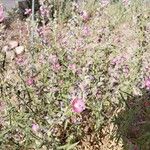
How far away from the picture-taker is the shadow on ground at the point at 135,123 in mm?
3756

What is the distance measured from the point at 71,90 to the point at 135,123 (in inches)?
34.2

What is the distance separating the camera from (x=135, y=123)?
4172 mm

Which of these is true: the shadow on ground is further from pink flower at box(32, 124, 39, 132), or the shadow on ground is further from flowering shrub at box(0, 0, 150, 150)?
pink flower at box(32, 124, 39, 132)

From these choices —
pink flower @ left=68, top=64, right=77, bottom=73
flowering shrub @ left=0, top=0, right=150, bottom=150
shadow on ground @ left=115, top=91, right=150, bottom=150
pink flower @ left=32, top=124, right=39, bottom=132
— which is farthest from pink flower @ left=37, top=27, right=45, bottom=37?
pink flower @ left=32, top=124, right=39, bottom=132

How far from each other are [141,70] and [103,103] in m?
0.52

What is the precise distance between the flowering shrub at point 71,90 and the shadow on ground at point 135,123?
20mm

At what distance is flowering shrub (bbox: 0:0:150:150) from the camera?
3.32m

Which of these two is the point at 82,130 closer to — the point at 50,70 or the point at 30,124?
the point at 50,70

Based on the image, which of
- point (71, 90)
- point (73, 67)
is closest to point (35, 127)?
point (71, 90)

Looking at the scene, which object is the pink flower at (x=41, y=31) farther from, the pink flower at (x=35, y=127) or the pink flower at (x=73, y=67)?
the pink flower at (x=35, y=127)

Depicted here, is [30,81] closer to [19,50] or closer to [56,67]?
[56,67]

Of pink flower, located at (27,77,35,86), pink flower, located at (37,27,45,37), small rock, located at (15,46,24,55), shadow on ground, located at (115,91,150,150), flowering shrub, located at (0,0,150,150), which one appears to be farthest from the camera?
small rock, located at (15,46,24,55)

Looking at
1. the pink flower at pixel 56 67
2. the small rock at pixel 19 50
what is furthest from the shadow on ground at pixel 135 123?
the small rock at pixel 19 50

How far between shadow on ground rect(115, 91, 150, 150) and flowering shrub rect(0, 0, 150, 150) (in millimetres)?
20
